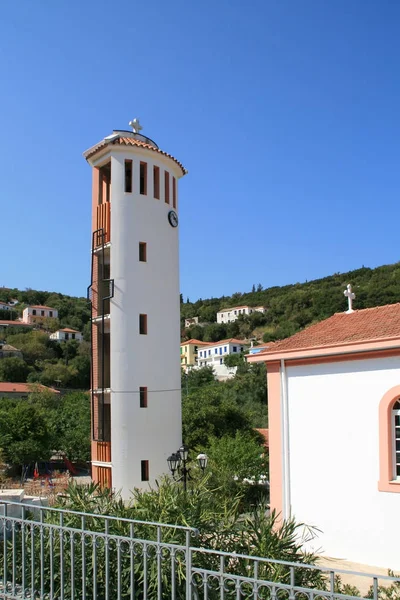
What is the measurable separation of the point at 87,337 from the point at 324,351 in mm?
104511

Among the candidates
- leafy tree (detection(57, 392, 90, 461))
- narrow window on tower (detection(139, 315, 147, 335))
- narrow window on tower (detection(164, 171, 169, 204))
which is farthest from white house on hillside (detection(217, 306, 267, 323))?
narrow window on tower (detection(139, 315, 147, 335))

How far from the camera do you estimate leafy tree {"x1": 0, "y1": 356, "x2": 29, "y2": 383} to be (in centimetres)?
8375

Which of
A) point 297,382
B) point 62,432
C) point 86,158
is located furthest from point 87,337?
point 297,382

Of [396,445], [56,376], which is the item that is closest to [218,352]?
[56,376]

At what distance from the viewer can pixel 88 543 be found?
7188mm

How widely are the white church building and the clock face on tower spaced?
414 inches

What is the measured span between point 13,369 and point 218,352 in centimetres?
4201

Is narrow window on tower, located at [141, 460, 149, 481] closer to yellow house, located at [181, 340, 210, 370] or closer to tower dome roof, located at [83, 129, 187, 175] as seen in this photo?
tower dome roof, located at [83, 129, 187, 175]

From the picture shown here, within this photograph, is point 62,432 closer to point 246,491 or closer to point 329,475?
point 246,491

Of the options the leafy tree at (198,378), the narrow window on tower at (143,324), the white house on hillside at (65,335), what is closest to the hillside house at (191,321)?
the white house on hillside at (65,335)

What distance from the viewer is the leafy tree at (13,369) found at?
83750 millimetres

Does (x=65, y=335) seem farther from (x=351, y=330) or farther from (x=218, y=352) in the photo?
Answer: (x=351, y=330)

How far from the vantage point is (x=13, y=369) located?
85.2m

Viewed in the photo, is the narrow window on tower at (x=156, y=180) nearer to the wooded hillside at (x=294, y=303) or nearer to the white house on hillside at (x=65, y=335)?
the wooded hillside at (x=294, y=303)
